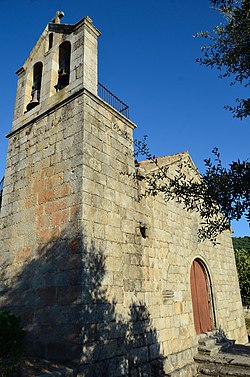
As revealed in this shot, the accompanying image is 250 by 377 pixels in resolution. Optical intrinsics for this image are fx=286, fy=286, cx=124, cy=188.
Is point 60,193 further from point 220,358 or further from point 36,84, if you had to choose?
point 220,358

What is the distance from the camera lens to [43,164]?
638 centimetres

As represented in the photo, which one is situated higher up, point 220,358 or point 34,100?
point 34,100

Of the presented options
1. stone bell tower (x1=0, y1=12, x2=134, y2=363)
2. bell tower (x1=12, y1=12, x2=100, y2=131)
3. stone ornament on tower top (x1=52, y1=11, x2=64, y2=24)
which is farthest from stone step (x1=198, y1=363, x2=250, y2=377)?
stone ornament on tower top (x1=52, y1=11, x2=64, y2=24)

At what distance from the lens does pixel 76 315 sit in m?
4.62

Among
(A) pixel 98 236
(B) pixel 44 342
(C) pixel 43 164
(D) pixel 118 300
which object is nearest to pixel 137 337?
(D) pixel 118 300

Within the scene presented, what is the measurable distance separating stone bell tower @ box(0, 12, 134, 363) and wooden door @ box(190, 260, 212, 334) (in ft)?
14.5

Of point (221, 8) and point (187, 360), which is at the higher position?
point (221, 8)

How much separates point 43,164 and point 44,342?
3.53m

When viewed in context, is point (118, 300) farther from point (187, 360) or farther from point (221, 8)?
point (221, 8)

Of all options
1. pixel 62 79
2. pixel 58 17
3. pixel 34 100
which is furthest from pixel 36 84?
pixel 58 17

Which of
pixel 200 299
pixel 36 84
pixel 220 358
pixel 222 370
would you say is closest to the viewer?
pixel 222 370

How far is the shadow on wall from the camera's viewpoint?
15.1ft

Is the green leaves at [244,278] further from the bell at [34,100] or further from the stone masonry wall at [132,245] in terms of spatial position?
the bell at [34,100]

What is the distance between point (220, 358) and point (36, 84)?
8.70m
